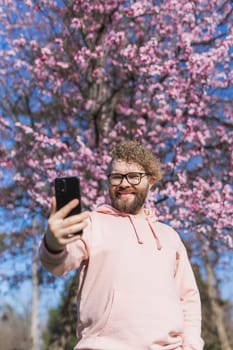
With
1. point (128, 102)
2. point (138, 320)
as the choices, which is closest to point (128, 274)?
point (138, 320)

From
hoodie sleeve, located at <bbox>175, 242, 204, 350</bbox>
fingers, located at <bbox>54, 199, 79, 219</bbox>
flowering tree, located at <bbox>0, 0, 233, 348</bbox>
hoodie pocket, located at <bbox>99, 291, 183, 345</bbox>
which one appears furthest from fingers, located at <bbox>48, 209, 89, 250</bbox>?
flowering tree, located at <bbox>0, 0, 233, 348</bbox>

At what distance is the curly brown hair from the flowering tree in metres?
4.30

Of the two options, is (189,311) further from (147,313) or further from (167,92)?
(167,92)

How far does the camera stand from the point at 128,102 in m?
8.61

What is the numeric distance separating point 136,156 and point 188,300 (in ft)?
2.31

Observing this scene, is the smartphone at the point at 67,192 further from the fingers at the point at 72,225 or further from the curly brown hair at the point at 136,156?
the curly brown hair at the point at 136,156

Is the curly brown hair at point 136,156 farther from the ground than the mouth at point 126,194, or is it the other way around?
the curly brown hair at point 136,156

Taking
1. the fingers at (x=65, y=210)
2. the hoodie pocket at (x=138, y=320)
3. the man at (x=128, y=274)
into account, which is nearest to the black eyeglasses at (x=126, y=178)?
the man at (x=128, y=274)

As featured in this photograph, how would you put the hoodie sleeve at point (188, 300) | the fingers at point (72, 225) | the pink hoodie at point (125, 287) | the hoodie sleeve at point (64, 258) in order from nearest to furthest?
the fingers at point (72, 225), the hoodie sleeve at point (64, 258), the pink hoodie at point (125, 287), the hoodie sleeve at point (188, 300)

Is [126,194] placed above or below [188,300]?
above

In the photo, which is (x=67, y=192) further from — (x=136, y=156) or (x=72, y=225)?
(x=136, y=156)

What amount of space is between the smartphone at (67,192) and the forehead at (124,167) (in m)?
0.60

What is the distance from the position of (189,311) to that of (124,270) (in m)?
0.48

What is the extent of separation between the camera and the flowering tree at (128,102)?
7.36m
